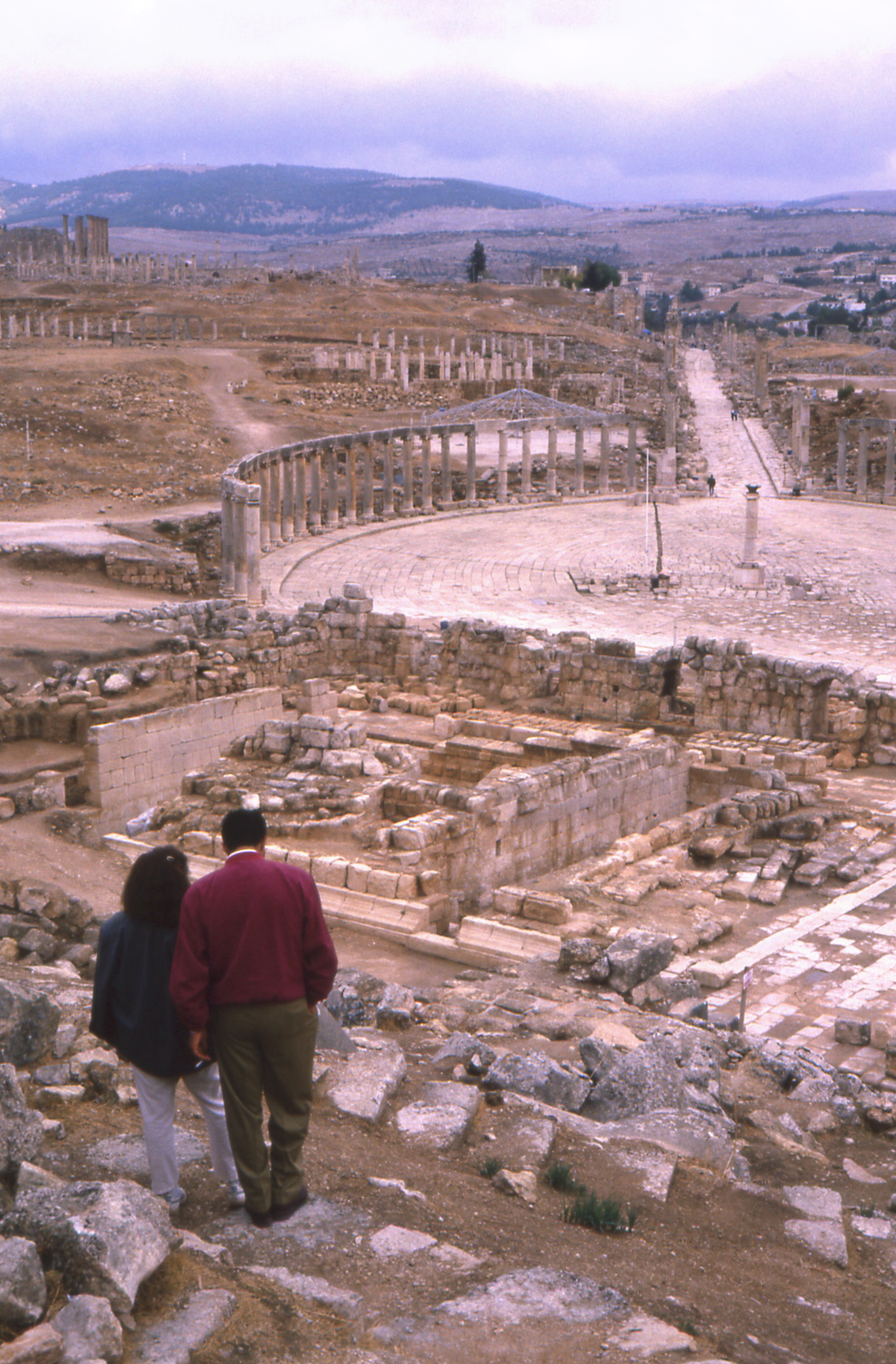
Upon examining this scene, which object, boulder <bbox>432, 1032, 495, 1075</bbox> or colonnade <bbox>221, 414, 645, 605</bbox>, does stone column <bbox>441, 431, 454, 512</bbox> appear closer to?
colonnade <bbox>221, 414, 645, 605</bbox>

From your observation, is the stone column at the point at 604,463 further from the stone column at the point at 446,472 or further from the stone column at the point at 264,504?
the stone column at the point at 264,504

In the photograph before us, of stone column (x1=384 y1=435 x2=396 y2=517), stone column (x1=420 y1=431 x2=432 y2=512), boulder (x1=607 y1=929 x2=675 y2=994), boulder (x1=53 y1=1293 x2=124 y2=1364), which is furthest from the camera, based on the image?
stone column (x1=420 y1=431 x2=432 y2=512)

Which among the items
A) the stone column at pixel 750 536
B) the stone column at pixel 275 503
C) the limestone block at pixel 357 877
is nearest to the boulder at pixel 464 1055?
the limestone block at pixel 357 877

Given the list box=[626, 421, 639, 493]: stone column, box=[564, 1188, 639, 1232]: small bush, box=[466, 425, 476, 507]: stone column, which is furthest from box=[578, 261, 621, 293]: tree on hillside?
box=[564, 1188, 639, 1232]: small bush

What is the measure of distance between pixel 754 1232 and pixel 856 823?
1145cm

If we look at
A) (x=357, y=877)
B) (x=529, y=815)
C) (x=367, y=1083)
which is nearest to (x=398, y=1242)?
(x=367, y=1083)

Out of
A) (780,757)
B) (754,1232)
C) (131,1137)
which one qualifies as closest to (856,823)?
(780,757)

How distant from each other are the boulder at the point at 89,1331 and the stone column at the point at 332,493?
40.5 m

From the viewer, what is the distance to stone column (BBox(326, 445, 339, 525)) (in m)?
44.2

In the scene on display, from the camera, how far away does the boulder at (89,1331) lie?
429cm

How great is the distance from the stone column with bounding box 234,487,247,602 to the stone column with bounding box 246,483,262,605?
5.3 inches

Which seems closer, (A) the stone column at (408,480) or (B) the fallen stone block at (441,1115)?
(B) the fallen stone block at (441,1115)

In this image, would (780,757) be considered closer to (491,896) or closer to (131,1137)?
(491,896)

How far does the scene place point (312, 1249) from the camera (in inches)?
214
